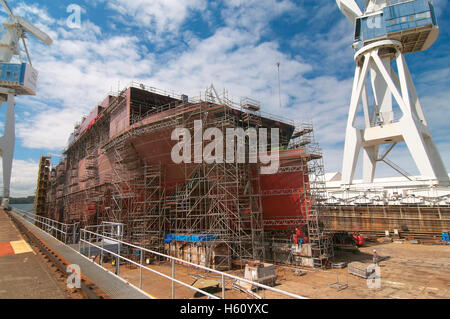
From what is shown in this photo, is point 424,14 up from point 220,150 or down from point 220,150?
up

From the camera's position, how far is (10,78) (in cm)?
3170

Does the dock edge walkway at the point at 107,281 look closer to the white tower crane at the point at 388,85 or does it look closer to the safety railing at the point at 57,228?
the safety railing at the point at 57,228

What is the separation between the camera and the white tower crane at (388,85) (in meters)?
23.1

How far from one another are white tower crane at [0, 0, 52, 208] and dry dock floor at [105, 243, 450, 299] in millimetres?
25649

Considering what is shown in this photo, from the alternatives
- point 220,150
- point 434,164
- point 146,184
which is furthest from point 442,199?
point 146,184

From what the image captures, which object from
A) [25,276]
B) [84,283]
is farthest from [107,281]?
[25,276]

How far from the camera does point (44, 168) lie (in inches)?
1756

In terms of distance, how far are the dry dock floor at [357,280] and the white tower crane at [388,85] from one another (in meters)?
9.93

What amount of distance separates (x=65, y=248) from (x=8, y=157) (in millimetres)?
31444

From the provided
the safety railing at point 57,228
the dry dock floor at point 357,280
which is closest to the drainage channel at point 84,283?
the safety railing at point 57,228

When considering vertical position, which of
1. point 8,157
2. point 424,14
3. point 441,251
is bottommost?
point 441,251

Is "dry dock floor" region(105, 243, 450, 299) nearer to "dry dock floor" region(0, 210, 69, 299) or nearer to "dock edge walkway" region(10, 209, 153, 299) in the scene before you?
"dock edge walkway" region(10, 209, 153, 299)

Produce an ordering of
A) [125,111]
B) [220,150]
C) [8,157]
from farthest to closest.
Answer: [8,157]
[125,111]
[220,150]
